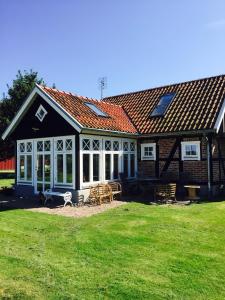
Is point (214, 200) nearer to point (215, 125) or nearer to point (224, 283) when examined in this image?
point (215, 125)

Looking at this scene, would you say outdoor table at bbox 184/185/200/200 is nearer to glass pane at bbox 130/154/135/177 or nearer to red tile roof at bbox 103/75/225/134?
red tile roof at bbox 103/75/225/134

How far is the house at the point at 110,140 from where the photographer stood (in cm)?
1466

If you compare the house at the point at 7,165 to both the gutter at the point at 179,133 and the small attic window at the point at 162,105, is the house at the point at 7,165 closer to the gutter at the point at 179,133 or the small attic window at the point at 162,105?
the small attic window at the point at 162,105

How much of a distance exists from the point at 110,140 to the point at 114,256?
946cm

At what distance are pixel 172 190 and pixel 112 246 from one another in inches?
282

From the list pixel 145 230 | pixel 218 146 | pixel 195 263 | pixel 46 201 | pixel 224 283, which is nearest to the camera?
pixel 224 283

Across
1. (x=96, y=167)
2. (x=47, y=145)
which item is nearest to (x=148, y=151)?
(x=96, y=167)

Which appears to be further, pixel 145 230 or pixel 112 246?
pixel 145 230

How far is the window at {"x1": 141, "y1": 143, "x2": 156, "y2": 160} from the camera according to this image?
58.0ft

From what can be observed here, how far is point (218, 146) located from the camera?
1666cm

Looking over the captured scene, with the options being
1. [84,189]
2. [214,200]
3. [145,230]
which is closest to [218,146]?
[214,200]

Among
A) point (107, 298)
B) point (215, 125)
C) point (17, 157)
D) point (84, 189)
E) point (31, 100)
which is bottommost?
point (107, 298)

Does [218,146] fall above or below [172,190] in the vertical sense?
above

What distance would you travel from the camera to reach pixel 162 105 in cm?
1925
